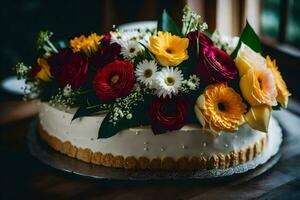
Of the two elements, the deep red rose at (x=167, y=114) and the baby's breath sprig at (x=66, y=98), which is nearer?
the deep red rose at (x=167, y=114)

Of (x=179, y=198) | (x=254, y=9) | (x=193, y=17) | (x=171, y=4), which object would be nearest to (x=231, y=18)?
(x=254, y=9)

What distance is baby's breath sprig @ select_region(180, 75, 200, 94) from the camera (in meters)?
1.37

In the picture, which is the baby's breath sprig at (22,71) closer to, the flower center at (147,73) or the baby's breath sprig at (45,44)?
the baby's breath sprig at (45,44)

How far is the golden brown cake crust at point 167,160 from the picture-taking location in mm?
1400

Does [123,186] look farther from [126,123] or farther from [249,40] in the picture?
[249,40]

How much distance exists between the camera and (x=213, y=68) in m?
1.38

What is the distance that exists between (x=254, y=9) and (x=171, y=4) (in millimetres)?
419

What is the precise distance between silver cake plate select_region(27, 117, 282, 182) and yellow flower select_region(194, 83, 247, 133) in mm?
123

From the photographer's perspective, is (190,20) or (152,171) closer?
(152,171)

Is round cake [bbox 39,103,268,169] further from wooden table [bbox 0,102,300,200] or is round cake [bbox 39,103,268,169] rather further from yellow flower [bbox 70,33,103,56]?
yellow flower [bbox 70,33,103,56]

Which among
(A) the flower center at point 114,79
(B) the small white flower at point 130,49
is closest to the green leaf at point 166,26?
(B) the small white flower at point 130,49

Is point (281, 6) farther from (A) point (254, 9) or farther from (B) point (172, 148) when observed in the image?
(B) point (172, 148)

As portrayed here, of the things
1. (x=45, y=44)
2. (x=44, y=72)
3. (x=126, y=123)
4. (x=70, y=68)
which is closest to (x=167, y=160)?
(x=126, y=123)

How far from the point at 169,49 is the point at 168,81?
96 mm
